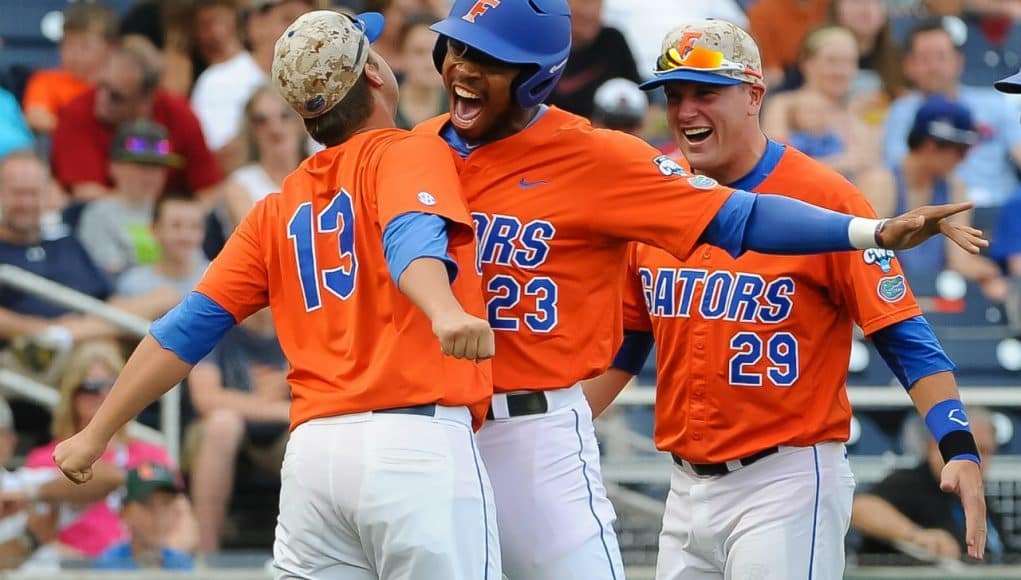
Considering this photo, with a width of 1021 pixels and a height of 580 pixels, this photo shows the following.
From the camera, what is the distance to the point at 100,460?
23.0 feet

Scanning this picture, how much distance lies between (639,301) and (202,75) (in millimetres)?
4879

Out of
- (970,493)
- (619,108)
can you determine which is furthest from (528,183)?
(619,108)

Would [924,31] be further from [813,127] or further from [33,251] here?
[33,251]

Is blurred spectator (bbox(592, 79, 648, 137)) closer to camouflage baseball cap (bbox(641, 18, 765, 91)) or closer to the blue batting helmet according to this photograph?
camouflage baseball cap (bbox(641, 18, 765, 91))

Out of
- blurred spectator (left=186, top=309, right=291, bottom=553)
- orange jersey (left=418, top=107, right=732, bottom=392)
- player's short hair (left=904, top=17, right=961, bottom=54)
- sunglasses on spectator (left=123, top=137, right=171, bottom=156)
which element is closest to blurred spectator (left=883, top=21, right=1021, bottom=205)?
player's short hair (left=904, top=17, right=961, bottom=54)

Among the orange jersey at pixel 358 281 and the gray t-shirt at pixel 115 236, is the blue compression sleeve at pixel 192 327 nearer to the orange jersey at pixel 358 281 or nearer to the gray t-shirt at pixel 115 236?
the orange jersey at pixel 358 281

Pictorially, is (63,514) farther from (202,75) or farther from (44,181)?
(202,75)

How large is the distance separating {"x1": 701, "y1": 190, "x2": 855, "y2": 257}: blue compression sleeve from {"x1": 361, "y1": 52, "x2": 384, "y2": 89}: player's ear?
2.73 ft

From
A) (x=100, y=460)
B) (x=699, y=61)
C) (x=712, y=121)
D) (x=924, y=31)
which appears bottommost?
(x=100, y=460)

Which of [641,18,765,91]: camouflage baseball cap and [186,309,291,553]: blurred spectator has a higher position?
[641,18,765,91]: camouflage baseball cap

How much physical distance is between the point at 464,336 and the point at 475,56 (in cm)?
96

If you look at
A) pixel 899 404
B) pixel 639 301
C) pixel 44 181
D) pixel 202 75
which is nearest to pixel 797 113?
pixel 899 404

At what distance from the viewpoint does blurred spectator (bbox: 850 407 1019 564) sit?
277 inches

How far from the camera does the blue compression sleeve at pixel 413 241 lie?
11.0 ft
